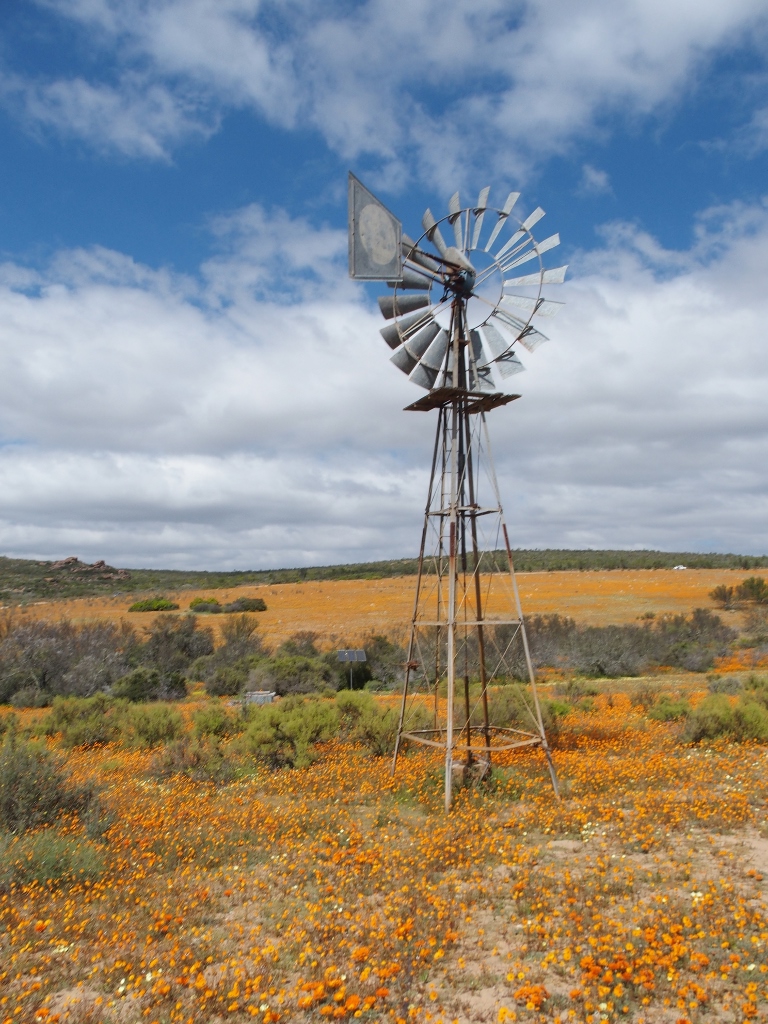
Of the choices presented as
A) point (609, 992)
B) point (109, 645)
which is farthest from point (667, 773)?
point (109, 645)

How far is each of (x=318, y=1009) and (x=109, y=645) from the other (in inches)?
905

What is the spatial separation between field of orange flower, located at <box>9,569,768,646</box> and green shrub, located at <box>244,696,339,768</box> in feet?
47.9

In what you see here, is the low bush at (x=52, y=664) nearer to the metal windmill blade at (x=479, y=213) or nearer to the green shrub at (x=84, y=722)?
the green shrub at (x=84, y=722)

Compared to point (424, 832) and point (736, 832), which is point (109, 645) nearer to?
point (424, 832)

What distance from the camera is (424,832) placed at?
7.88 m

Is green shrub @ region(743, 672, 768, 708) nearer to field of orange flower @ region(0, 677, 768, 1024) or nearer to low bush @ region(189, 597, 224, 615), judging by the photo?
field of orange flower @ region(0, 677, 768, 1024)

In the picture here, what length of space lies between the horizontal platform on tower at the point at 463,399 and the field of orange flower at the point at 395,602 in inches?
750

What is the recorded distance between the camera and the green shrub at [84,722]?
14.6 m

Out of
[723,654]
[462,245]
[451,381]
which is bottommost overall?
[723,654]

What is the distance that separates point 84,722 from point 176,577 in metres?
78.2

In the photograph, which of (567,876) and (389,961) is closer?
(389,961)

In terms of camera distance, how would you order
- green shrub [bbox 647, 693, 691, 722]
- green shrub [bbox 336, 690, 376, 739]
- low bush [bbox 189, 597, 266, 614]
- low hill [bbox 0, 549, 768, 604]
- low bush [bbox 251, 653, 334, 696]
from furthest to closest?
1. low hill [bbox 0, 549, 768, 604]
2. low bush [bbox 189, 597, 266, 614]
3. low bush [bbox 251, 653, 334, 696]
4. green shrub [bbox 647, 693, 691, 722]
5. green shrub [bbox 336, 690, 376, 739]

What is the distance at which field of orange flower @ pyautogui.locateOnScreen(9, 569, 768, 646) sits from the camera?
35281mm

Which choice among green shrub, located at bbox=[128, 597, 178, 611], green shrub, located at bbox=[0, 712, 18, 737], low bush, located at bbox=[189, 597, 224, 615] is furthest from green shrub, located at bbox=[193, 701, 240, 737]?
green shrub, located at bbox=[128, 597, 178, 611]
